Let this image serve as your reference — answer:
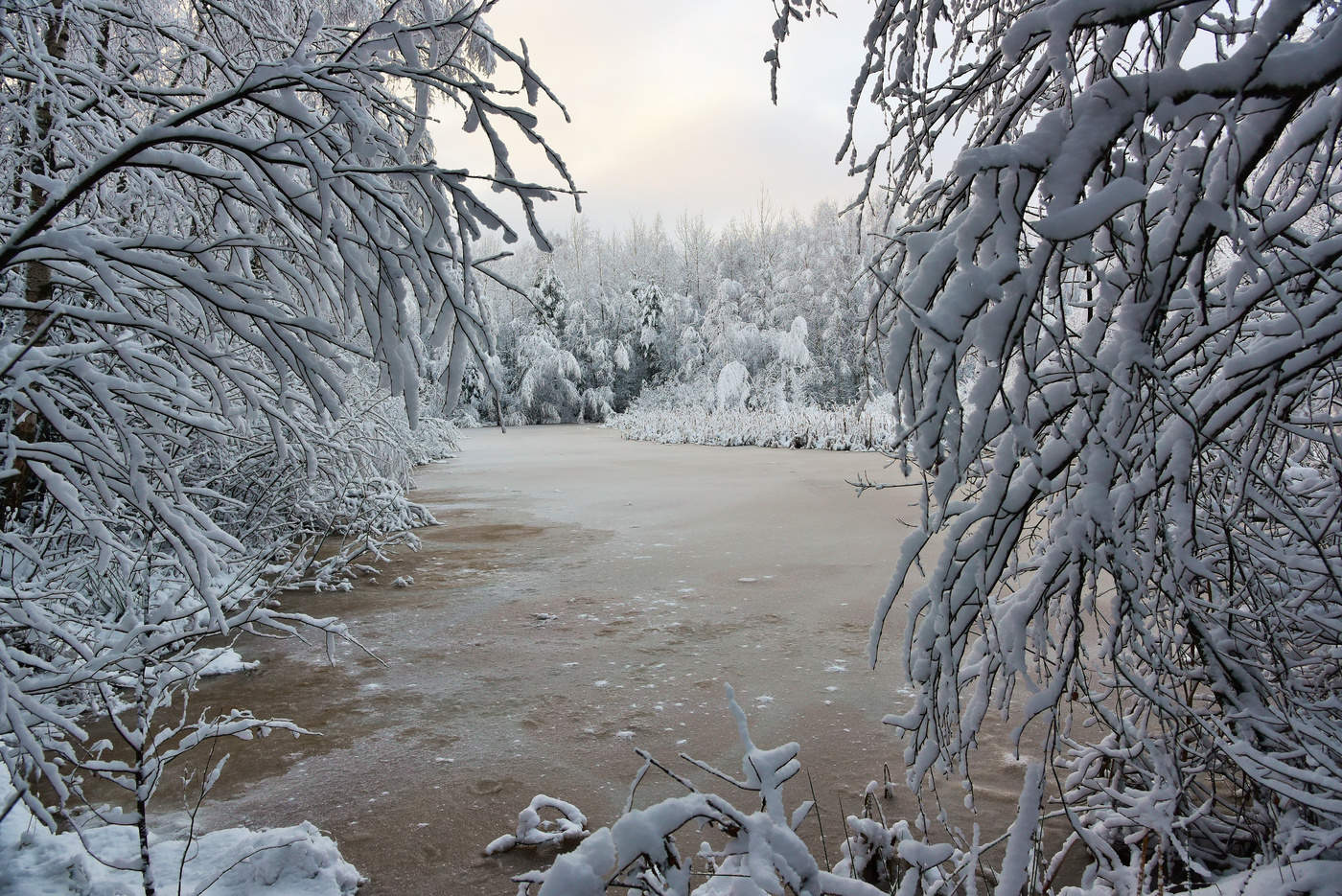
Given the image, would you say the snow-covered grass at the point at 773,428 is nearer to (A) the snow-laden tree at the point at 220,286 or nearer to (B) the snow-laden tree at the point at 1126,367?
(B) the snow-laden tree at the point at 1126,367

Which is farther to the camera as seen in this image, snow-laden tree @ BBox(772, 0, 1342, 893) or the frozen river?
the frozen river

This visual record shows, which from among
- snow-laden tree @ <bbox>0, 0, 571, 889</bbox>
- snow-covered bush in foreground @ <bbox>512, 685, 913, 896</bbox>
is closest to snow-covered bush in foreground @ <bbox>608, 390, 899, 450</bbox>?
snow-laden tree @ <bbox>0, 0, 571, 889</bbox>

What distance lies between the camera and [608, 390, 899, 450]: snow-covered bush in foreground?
18.5 metres

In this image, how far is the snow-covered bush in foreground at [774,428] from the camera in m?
18.5

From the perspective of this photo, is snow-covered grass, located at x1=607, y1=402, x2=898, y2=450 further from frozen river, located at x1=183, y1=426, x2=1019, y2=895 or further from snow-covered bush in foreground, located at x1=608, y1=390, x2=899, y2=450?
frozen river, located at x1=183, y1=426, x2=1019, y2=895

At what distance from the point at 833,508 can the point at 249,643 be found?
22.0ft

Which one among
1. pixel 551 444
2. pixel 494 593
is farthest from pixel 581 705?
pixel 551 444

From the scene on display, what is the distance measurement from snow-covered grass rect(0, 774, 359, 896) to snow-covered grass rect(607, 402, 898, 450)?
14.8 metres

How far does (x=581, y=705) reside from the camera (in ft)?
13.9

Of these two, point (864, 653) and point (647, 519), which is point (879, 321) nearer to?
point (864, 653)

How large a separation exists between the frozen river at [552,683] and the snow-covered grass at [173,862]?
202 millimetres

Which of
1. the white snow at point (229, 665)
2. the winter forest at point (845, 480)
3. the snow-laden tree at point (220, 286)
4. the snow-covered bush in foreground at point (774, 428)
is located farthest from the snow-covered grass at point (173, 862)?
the snow-covered bush in foreground at point (774, 428)

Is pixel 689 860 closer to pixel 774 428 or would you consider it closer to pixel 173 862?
pixel 173 862

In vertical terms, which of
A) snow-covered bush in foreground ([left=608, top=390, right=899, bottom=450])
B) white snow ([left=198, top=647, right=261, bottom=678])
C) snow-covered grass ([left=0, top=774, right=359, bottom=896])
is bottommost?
white snow ([left=198, top=647, right=261, bottom=678])
